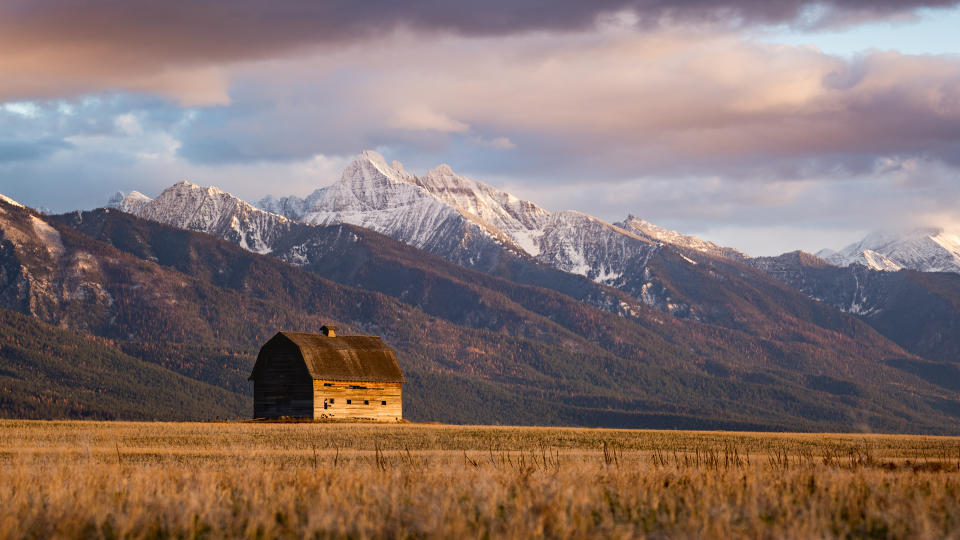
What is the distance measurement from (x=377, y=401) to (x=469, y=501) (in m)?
83.5

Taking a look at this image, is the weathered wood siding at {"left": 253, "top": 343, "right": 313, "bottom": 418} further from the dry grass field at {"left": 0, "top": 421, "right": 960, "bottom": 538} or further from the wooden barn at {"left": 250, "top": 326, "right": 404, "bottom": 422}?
the dry grass field at {"left": 0, "top": 421, "right": 960, "bottom": 538}

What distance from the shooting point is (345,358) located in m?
102

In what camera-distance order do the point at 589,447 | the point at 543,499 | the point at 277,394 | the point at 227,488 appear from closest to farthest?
the point at 543,499 < the point at 227,488 < the point at 589,447 < the point at 277,394

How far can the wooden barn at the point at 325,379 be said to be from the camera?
98.6m

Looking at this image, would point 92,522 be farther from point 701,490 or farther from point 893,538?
point 893,538

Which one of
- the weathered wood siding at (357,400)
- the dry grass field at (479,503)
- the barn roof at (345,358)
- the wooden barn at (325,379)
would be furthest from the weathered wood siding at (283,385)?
the dry grass field at (479,503)

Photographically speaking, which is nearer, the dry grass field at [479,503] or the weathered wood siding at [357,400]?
the dry grass field at [479,503]

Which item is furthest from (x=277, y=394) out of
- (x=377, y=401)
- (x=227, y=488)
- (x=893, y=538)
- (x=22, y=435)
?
(x=893, y=538)

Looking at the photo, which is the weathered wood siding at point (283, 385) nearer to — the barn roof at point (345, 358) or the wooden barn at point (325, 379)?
the wooden barn at point (325, 379)

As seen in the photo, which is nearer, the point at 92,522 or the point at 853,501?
the point at 92,522

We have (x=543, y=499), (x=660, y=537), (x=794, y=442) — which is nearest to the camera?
(x=660, y=537)

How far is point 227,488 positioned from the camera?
2181 cm

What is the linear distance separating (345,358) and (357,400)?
390cm

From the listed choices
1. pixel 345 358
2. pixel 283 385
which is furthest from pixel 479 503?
pixel 345 358
